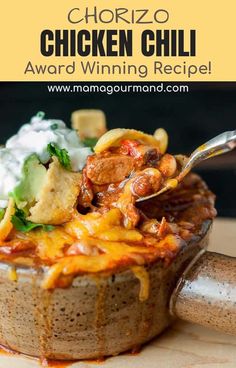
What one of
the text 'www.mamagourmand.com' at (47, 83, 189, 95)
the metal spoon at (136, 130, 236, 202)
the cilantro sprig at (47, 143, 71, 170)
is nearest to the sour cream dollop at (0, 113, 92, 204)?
→ the cilantro sprig at (47, 143, 71, 170)

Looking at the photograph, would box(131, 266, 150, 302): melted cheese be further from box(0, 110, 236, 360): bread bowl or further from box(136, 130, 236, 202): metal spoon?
box(136, 130, 236, 202): metal spoon

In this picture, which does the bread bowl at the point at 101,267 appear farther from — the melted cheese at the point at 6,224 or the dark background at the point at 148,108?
the dark background at the point at 148,108

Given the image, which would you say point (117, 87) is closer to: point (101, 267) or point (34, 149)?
point (34, 149)

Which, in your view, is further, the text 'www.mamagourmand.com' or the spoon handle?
the text 'www.mamagourmand.com'

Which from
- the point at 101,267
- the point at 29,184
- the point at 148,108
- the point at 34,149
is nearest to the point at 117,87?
the point at 148,108

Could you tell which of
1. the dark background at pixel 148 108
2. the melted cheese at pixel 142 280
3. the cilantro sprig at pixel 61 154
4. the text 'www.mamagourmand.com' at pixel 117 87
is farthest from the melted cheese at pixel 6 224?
the dark background at pixel 148 108
